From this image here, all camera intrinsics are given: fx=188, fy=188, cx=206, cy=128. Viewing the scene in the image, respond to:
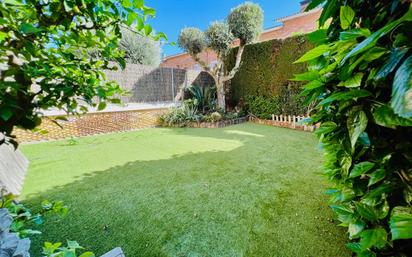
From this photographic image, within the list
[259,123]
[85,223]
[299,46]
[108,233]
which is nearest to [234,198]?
[108,233]

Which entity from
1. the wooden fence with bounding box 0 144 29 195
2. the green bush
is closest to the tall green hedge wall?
the green bush

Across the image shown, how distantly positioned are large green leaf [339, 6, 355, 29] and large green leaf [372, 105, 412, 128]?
312mm

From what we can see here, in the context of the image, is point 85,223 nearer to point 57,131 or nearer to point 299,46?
point 57,131

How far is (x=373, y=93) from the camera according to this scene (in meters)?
0.62

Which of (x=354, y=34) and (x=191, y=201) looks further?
(x=191, y=201)

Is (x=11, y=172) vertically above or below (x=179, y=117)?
below

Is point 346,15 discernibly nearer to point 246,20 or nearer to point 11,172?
point 11,172

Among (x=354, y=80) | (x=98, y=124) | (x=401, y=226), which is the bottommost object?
(x=98, y=124)

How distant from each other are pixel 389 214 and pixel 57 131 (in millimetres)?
6938

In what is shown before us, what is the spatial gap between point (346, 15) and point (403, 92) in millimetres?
443

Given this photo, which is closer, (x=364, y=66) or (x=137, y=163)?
(x=364, y=66)

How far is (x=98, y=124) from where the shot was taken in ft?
20.1

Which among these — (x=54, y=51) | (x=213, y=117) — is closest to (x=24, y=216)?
(x=54, y=51)

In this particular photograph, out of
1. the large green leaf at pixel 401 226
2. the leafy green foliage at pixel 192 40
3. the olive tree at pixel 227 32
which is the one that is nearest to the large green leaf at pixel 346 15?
the large green leaf at pixel 401 226
